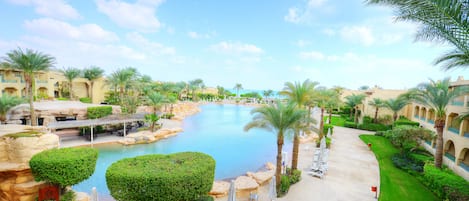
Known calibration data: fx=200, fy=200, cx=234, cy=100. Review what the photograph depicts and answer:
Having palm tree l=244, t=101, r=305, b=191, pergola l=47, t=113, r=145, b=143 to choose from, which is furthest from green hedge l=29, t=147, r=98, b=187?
pergola l=47, t=113, r=145, b=143

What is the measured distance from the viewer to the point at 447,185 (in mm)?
8875

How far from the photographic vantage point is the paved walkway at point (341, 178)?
9.38 meters

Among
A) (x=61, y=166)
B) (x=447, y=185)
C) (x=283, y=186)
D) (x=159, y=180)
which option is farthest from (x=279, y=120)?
(x=61, y=166)

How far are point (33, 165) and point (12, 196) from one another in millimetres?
1749

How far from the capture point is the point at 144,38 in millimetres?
28984

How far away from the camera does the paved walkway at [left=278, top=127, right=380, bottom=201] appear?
9.38 meters

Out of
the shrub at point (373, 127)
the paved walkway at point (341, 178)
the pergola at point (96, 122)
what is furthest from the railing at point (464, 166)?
the pergola at point (96, 122)

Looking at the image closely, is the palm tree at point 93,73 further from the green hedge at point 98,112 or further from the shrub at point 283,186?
the shrub at point 283,186

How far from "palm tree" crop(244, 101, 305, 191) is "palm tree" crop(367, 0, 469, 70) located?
5.02m

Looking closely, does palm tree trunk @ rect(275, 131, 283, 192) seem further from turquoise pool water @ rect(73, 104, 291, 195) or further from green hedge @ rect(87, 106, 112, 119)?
green hedge @ rect(87, 106, 112, 119)

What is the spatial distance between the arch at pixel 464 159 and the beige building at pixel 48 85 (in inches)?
1591

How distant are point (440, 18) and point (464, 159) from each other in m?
12.2

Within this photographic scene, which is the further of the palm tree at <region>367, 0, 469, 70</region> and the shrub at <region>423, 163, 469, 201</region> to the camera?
the shrub at <region>423, 163, 469, 201</region>

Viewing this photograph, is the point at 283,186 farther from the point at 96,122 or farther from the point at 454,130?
the point at 96,122
